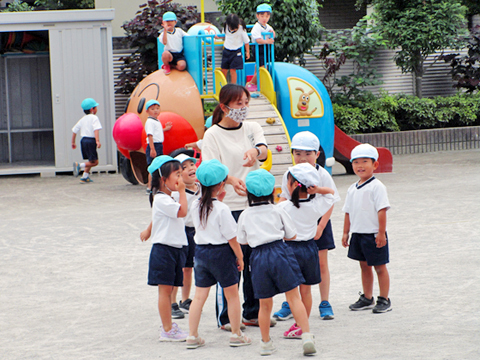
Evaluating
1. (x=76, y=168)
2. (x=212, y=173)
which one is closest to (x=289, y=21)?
(x=76, y=168)

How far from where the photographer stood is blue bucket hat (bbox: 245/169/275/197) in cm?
421

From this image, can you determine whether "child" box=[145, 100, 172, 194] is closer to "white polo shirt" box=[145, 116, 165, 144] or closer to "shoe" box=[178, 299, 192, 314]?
"white polo shirt" box=[145, 116, 165, 144]

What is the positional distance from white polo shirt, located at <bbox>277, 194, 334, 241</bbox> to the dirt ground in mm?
657

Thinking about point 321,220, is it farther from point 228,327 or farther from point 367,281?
point 228,327

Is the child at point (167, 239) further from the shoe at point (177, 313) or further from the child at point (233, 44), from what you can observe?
the child at point (233, 44)

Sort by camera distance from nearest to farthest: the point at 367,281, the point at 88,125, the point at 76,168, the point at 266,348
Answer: the point at 266,348, the point at 367,281, the point at 88,125, the point at 76,168

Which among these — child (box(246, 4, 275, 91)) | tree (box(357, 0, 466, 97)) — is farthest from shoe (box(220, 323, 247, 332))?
tree (box(357, 0, 466, 97))

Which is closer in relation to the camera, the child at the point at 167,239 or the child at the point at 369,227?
the child at the point at 167,239

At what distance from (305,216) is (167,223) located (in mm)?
943

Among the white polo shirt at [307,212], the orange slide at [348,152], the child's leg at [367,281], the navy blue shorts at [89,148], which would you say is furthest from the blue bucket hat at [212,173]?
the navy blue shorts at [89,148]

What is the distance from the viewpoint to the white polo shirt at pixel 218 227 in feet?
14.0

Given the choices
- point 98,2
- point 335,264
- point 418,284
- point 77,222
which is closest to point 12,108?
point 98,2

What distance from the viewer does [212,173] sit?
168 inches

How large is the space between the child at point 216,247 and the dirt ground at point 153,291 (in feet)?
0.59
